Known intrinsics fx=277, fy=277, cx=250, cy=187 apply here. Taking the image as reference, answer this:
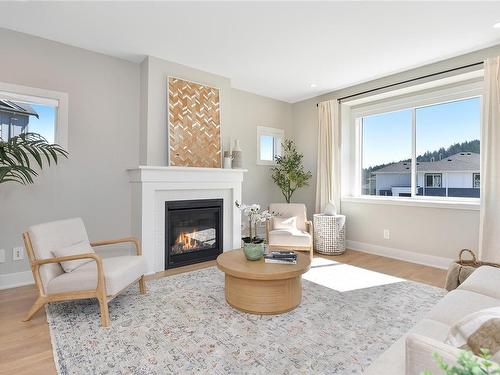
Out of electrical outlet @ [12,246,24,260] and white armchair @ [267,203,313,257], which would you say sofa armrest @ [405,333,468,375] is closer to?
white armchair @ [267,203,313,257]

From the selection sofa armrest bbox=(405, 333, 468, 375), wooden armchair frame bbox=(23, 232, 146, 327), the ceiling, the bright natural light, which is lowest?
the bright natural light

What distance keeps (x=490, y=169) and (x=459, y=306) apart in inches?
95.1

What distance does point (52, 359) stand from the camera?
1.79m

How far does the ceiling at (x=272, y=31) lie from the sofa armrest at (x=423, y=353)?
8.96ft

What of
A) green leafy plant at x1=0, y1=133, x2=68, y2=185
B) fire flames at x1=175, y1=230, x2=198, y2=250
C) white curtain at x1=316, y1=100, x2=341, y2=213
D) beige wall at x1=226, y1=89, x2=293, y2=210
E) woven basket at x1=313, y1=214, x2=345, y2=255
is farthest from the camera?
beige wall at x1=226, y1=89, x2=293, y2=210

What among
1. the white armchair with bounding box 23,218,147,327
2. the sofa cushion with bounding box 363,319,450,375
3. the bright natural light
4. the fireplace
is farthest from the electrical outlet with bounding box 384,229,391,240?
the white armchair with bounding box 23,218,147,327

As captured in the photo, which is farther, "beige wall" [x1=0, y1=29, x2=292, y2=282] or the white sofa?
"beige wall" [x1=0, y1=29, x2=292, y2=282]

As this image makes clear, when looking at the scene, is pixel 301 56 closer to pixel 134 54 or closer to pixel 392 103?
pixel 392 103

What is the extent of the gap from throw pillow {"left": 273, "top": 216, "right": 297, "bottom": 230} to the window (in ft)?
4.64

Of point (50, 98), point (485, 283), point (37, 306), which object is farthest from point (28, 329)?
point (485, 283)

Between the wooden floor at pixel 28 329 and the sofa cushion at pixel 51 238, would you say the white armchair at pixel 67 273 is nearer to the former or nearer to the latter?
the sofa cushion at pixel 51 238

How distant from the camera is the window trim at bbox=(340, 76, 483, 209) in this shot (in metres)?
3.70

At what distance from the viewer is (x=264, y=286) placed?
2334 mm

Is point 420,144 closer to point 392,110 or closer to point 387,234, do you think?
point 392,110
